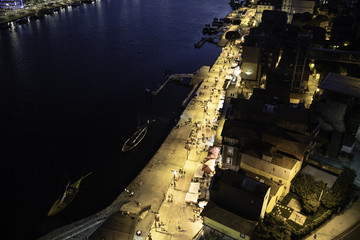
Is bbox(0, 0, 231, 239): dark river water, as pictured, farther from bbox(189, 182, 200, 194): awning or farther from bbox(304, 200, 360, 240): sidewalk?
bbox(304, 200, 360, 240): sidewalk

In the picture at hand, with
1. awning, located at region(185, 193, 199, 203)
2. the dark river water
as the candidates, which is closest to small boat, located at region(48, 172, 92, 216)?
the dark river water

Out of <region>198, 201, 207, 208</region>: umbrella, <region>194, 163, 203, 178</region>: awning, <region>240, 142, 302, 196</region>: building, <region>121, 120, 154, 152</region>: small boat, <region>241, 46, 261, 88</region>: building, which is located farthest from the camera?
<region>241, 46, 261, 88</region>: building

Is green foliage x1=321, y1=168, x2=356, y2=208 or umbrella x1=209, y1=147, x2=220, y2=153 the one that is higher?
green foliage x1=321, y1=168, x2=356, y2=208

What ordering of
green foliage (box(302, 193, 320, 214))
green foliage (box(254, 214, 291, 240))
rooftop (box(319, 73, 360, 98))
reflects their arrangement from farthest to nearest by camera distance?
rooftop (box(319, 73, 360, 98)), green foliage (box(302, 193, 320, 214)), green foliage (box(254, 214, 291, 240))

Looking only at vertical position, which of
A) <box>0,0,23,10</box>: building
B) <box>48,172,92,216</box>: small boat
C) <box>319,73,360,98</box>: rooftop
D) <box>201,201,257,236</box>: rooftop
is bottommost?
<box>48,172,92,216</box>: small boat

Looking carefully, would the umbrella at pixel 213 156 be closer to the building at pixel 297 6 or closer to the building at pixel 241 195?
the building at pixel 241 195

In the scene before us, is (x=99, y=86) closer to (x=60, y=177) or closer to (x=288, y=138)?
(x=60, y=177)

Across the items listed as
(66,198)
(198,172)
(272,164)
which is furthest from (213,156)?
(66,198)
